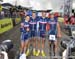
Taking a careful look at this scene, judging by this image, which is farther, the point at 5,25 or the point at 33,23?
the point at 5,25

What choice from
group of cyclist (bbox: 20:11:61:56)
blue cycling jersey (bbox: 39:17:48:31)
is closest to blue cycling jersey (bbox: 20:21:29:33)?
group of cyclist (bbox: 20:11:61:56)

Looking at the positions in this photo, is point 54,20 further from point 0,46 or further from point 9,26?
point 9,26

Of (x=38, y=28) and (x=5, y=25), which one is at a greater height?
(x=38, y=28)

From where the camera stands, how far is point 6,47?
4027 millimetres

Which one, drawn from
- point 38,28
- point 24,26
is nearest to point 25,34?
point 24,26

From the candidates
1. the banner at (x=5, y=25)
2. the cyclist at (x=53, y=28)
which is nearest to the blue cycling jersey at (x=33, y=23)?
A: the cyclist at (x=53, y=28)

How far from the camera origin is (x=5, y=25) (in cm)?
612

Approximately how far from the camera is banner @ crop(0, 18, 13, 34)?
19.1 ft

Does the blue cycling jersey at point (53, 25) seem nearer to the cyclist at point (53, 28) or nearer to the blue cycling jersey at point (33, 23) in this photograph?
the cyclist at point (53, 28)

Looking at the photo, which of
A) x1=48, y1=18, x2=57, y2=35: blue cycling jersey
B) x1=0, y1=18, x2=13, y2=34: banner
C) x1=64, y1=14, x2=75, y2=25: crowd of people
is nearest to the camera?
x1=48, y1=18, x2=57, y2=35: blue cycling jersey

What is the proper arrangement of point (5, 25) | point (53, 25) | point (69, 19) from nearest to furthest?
point (53, 25), point (5, 25), point (69, 19)

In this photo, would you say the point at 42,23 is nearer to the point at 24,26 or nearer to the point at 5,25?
the point at 24,26

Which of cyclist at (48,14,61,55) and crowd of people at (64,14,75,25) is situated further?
crowd of people at (64,14,75,25)

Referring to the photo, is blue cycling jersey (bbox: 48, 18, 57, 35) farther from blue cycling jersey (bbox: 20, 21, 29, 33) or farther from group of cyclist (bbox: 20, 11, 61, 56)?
blue cycling jersey (bbox: 20, 21, 29, 33)
